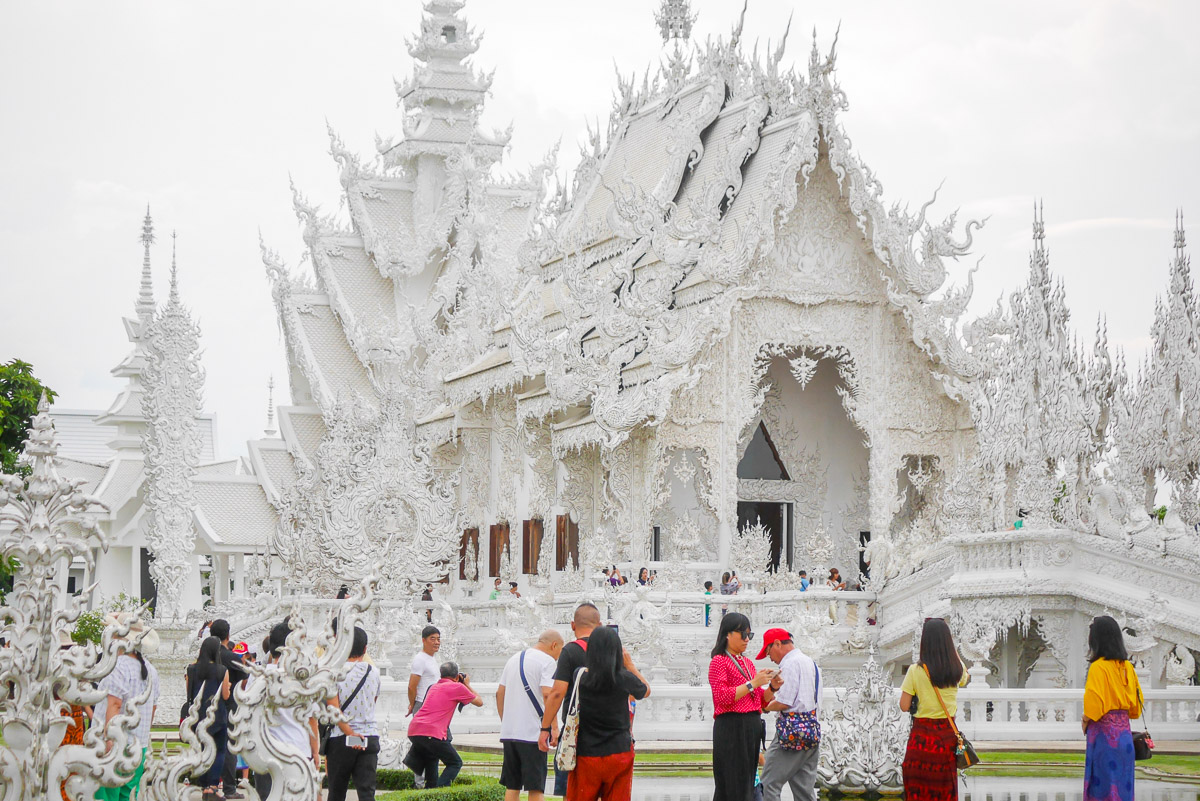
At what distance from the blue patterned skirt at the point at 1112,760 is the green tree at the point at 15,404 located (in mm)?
19346

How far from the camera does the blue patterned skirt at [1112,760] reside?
8977 mm

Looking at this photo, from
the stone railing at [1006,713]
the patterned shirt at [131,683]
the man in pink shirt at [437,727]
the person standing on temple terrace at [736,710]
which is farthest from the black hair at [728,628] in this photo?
the stone railing at [1006,713]

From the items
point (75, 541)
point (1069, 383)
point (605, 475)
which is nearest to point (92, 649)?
point (75, 541)

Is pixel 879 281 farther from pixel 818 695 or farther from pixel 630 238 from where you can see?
pixel 818 695

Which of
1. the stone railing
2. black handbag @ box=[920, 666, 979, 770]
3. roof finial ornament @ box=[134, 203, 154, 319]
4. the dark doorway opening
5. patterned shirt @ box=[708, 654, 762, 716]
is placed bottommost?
the stone railing

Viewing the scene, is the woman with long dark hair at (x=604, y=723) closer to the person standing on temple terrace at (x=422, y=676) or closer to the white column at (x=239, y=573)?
the person standing on temple terrace at (x=422, y=676)

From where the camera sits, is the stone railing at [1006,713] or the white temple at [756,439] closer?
the stone railing at [1006,713]

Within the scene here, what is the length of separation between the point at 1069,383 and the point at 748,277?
4.38 meters

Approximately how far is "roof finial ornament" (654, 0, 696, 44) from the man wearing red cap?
64.8 feet

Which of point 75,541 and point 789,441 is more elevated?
point 789,441

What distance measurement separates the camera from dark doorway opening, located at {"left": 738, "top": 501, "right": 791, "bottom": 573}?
2353 cm

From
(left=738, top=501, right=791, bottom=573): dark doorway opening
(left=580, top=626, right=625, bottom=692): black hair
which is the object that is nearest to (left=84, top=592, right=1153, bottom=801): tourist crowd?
(left=580, top=626, right=625, bottom=692): black hair

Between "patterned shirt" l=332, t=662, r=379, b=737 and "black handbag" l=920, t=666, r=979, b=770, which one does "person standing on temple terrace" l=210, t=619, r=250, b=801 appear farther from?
"black handbag" l=920, t=666, r=979, b=770

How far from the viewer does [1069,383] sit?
878 inches
